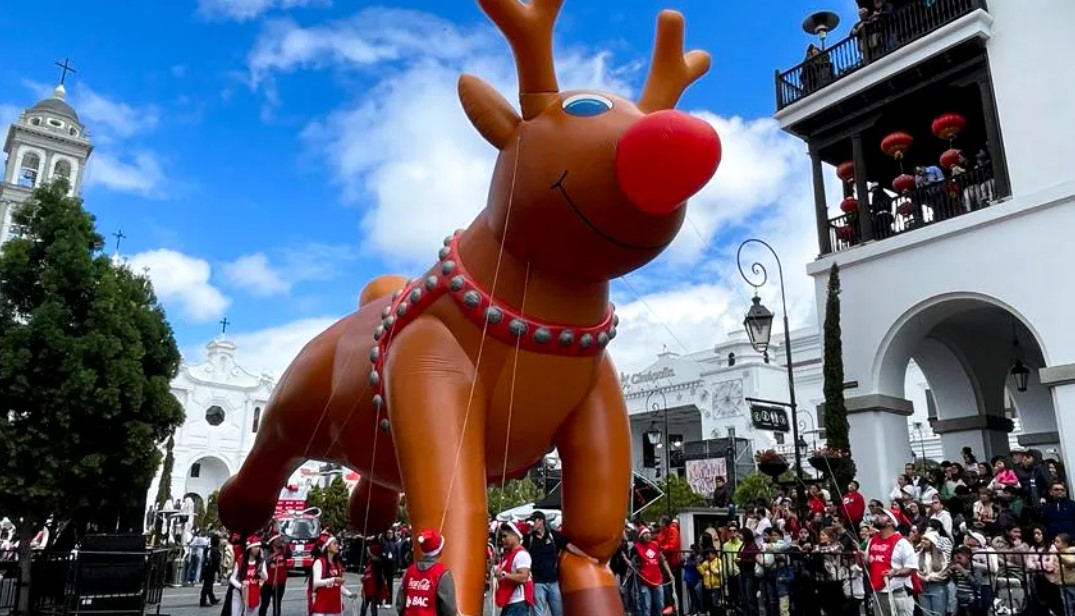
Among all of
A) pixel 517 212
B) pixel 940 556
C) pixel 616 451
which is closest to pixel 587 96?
pixel 517 212

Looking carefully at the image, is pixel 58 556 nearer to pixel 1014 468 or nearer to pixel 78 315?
pixel 78 315

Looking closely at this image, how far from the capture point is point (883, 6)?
14469 millimetres

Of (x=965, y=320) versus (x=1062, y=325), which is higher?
(x=965, y=320)

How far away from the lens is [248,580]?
29.2 ft

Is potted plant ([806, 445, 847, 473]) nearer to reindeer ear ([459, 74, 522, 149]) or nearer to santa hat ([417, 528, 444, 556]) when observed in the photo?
reindeer ear ([459, 74, 522, 149])

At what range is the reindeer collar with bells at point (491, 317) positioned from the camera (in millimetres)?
3971

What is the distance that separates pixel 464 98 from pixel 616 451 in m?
2.01

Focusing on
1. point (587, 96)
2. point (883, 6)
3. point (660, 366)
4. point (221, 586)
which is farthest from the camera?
point (660, 366)

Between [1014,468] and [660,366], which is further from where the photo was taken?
[660,366]

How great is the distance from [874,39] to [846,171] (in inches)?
97.9

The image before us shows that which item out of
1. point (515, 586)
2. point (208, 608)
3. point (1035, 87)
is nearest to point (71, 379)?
point (208, 608)

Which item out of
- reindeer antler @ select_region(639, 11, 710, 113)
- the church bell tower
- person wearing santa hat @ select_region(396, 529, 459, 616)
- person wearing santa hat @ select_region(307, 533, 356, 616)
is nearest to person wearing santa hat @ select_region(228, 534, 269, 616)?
person wearing santa hat @ select_region(307, 533, 356, 616)

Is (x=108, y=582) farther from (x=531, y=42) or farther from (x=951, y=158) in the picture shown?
(x=951, y=158)

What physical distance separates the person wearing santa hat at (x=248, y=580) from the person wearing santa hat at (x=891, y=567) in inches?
258
